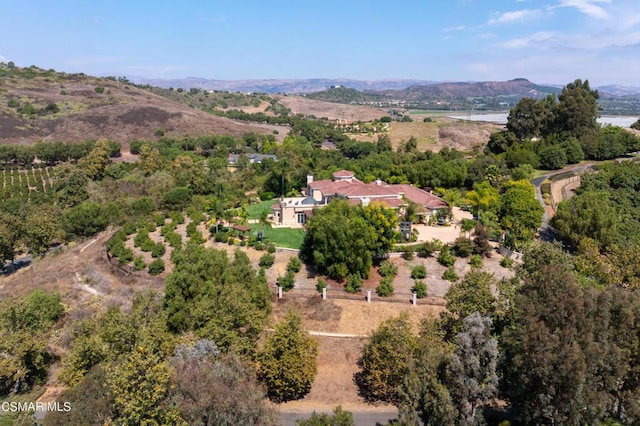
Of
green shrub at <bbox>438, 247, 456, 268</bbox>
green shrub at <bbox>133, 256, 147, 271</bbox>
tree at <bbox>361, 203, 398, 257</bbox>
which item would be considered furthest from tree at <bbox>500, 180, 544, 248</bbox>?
green shrub at <bbox>133, 256, 147, 271</bbox>

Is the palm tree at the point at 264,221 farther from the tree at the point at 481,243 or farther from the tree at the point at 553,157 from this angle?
the tree at the point at 553,157

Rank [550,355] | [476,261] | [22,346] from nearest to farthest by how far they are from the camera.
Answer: [550,355], [22,346], [476,261]

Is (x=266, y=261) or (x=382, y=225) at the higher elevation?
(x=382, y=225)

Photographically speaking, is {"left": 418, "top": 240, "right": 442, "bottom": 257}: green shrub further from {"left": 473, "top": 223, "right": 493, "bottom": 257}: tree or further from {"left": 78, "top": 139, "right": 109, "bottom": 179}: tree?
{"left": 78, "top": 139, "right": 109, "bottom": 179}: tree

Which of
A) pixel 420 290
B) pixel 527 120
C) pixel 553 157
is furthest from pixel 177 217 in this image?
pixel 527 120

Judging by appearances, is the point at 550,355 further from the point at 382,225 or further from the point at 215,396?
the point at 382,225

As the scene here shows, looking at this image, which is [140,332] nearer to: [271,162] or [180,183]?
[180,183]
